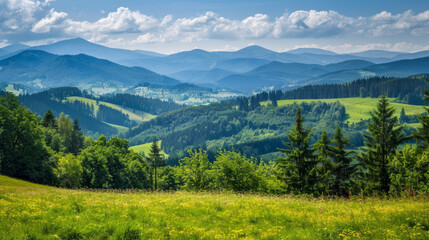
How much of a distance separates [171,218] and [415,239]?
8.19 meters

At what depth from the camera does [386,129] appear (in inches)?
1467

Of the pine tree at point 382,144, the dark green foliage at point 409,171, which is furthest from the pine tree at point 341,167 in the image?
the dark green foliage at point 409,171

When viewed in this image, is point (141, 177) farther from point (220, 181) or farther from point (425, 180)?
point (425, 180)

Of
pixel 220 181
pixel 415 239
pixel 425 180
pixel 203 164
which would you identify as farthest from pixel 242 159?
pixel 415 239

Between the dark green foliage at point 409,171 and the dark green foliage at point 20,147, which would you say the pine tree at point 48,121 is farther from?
the dark green foliage at point 409,171

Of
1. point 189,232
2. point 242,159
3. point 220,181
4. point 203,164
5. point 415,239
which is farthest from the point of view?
point 203,164

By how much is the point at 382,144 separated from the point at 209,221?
33741 mm

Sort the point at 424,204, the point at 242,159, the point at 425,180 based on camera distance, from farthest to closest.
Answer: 1. the point at 242,159
2. the point at 425,180
3. the point at 424,204

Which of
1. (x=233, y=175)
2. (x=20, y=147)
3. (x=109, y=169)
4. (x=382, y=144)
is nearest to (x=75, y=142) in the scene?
(x=109, y=169)

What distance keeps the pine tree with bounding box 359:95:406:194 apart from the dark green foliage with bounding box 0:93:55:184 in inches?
2180

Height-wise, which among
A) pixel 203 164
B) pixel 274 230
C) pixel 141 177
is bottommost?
pixel 141 177

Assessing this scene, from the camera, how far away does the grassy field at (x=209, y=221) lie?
9.13 m

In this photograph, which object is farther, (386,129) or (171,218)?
(386,129)

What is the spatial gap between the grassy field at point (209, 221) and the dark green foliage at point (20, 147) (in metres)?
47.9
